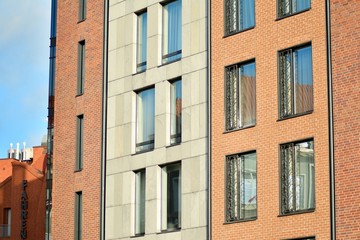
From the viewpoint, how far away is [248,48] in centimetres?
4381

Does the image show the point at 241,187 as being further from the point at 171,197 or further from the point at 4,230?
the point at 4,230

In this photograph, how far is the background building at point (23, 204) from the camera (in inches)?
3029

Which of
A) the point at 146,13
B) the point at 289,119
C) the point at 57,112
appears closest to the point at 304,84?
the point at 289,119

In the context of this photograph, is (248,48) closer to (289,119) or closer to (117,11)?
(289,119)

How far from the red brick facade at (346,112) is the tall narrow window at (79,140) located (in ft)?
55.7

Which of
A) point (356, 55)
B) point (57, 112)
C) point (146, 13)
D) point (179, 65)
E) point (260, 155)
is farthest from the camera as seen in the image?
point (57, 112)

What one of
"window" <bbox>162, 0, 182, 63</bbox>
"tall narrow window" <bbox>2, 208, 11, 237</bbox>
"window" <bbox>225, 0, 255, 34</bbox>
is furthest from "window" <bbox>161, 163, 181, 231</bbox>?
"tall narrow window" <bbox>2, 208, 11, 237</bbox>

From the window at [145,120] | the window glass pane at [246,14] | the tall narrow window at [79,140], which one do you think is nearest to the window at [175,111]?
the window at [145,120]

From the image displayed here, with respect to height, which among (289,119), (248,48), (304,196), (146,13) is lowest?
(304,196)

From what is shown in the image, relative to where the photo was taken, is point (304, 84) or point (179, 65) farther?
point (179, 65)

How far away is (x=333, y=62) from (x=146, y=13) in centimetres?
1308

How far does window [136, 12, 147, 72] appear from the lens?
165ft

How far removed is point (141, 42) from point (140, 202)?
7.30 meters

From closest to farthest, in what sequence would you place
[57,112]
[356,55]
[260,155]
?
[356,55]
[260,155]
[57,112]
